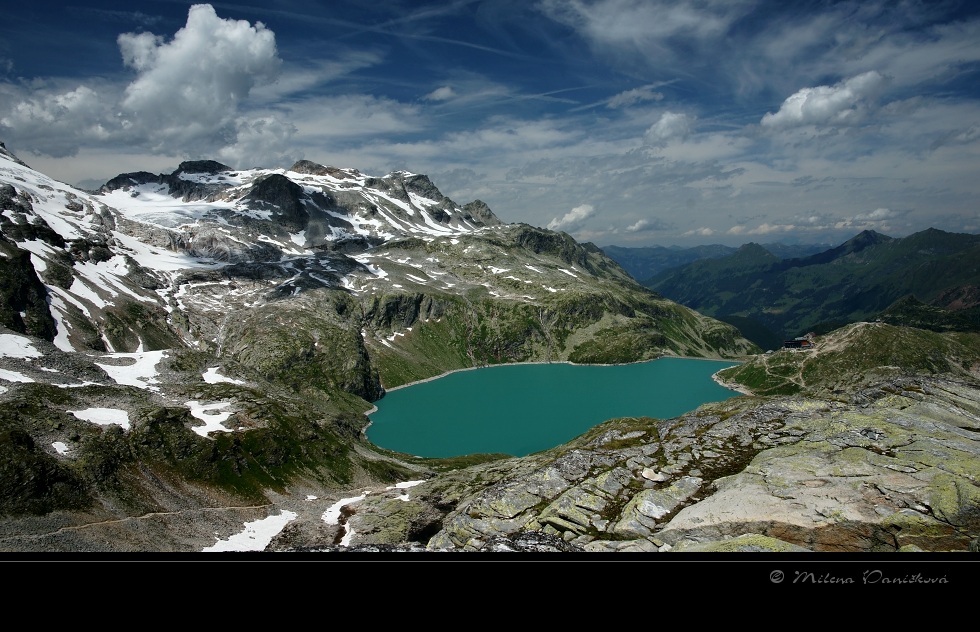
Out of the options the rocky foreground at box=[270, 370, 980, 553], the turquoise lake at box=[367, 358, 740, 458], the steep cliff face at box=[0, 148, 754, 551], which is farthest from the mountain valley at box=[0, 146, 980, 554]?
the turquoise lake at box=[367, 358, 740, 458]

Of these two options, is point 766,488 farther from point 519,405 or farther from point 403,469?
point 519,405

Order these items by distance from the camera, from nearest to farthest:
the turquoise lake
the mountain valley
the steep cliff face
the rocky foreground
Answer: the rocky foreground
the mountain valley
the steep cliff face
the turquoise lake

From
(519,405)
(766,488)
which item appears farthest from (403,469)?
(519,405)

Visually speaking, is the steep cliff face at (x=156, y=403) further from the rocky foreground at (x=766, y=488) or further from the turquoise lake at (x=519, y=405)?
the rocky foreground at (x=766, y=488)

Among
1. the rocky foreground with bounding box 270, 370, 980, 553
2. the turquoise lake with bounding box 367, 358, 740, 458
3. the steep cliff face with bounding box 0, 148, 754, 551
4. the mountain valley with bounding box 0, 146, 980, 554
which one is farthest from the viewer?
the turquoise lake with bounding box 367, 358, 740, 458

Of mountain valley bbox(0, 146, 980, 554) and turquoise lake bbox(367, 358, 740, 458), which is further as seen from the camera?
turquoise lake bbox(367, 358, 740, 458)

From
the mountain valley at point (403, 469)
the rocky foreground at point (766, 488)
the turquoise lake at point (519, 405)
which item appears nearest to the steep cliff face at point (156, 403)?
the mountain valley at point (403, 469)

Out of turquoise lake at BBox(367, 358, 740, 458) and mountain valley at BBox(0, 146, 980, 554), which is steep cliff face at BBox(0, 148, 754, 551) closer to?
mountain valley at BBox(0, 146, 980, 554)
